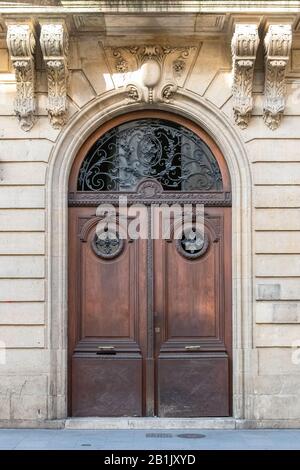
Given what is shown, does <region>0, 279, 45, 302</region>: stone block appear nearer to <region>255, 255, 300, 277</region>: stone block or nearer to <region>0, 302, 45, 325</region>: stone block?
<region>0, 302, 45, 325</region>: stone block

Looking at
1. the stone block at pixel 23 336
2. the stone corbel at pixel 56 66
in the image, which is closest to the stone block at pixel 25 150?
the stone corbel at pixel 56 66

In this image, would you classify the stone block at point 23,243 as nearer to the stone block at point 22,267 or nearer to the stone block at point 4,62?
the stone block at point 22,267

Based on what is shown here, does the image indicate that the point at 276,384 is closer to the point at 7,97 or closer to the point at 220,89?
the point at 220,89

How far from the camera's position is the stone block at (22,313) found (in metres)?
11.0

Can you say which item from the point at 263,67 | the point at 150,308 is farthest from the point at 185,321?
→ the point at 263,67

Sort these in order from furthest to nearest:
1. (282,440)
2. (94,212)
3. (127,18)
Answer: (94,212)
(127,18)
(282,440)

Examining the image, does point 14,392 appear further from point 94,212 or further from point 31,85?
point 31,85

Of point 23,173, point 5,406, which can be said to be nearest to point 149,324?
point 5,406

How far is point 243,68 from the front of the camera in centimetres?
1091

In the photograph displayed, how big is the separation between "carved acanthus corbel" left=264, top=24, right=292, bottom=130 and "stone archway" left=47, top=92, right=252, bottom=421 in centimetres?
57

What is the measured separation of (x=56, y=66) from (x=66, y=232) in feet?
7.43

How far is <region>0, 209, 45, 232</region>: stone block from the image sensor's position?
11078 millimetres

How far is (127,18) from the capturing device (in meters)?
10.7

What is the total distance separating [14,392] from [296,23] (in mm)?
6253
